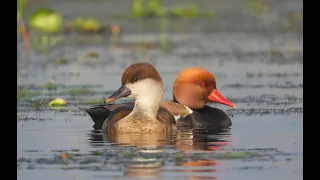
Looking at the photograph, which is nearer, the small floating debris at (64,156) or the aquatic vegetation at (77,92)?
the small floating debris at (64,156)

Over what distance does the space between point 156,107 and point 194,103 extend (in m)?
1.38

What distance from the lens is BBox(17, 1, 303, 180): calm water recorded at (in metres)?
10.3

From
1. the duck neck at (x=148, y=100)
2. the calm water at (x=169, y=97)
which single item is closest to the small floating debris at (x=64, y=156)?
the calm water at (x=169, y=97)

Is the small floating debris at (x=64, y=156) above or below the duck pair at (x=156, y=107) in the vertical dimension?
below

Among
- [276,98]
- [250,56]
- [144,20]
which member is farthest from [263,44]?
[276,98]

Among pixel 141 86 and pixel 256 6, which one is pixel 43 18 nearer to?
pixel 256 6

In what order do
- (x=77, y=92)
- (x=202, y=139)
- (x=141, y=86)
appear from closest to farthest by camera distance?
(x=202, y=139), (x=141, y=86), (x=77, y=92)

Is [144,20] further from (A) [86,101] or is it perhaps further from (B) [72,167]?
(B) [72,167]

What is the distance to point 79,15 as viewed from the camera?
28391mm

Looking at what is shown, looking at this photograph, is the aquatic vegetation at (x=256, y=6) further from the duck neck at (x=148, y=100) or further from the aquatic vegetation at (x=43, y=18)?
the duck neck at (x=148, y=100)

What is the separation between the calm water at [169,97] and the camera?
407 inches

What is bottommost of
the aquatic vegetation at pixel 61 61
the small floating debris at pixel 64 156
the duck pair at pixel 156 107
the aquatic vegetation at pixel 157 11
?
the small floating debris at pixel 64 156

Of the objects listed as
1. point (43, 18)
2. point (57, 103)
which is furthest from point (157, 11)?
point (57, 103)

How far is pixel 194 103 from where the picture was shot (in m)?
14.0
